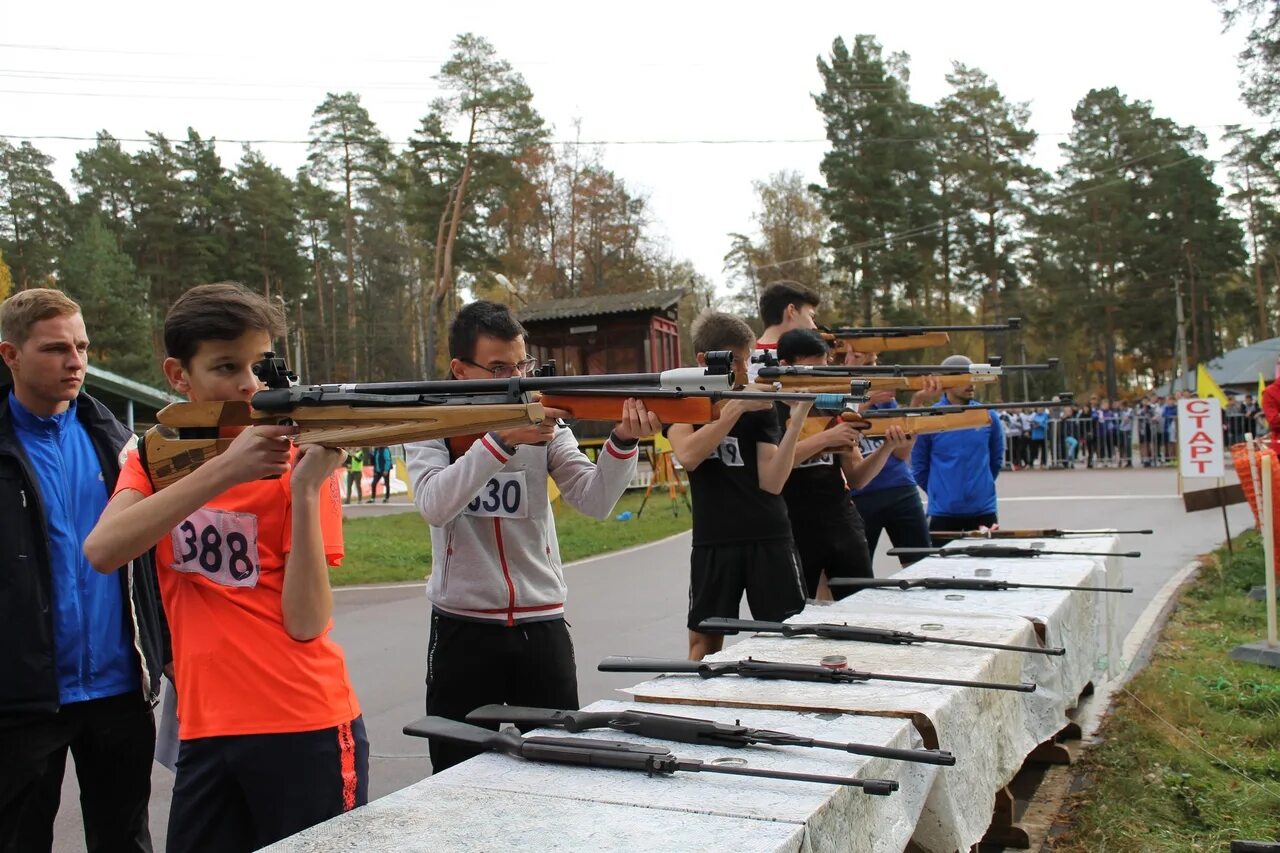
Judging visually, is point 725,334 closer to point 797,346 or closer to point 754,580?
point 797,346

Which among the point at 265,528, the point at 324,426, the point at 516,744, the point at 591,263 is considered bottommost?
the point at 516,744

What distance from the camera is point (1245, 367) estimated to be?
1826 inches

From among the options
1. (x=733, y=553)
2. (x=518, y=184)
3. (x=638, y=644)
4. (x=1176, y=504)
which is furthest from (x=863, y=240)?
(x=733, y=553)

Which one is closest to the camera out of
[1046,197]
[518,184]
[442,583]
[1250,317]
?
[442,583]

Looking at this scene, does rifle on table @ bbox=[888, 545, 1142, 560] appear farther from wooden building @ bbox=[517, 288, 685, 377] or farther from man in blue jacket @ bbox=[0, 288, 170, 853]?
wooden building @ bbox=[517, 288, 685, 377]

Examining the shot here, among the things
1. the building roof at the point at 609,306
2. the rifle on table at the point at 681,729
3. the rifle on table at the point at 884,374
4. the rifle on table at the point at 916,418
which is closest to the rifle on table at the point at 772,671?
the rifle on table at the point at 681,729

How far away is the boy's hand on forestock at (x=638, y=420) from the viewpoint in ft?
9.20

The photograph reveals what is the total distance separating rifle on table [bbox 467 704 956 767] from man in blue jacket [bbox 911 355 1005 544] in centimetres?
447

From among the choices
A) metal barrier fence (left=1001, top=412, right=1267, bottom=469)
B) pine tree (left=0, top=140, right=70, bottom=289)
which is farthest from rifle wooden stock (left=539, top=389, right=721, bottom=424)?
pine tree (left=0, top=140, right=70, bottom=289)

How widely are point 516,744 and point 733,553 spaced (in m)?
2.27

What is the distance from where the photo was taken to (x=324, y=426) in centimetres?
227

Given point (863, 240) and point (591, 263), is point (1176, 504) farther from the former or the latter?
point (591, 263)

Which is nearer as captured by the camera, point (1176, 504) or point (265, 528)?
point (265, 528)

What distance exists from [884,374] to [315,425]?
3.51 m
